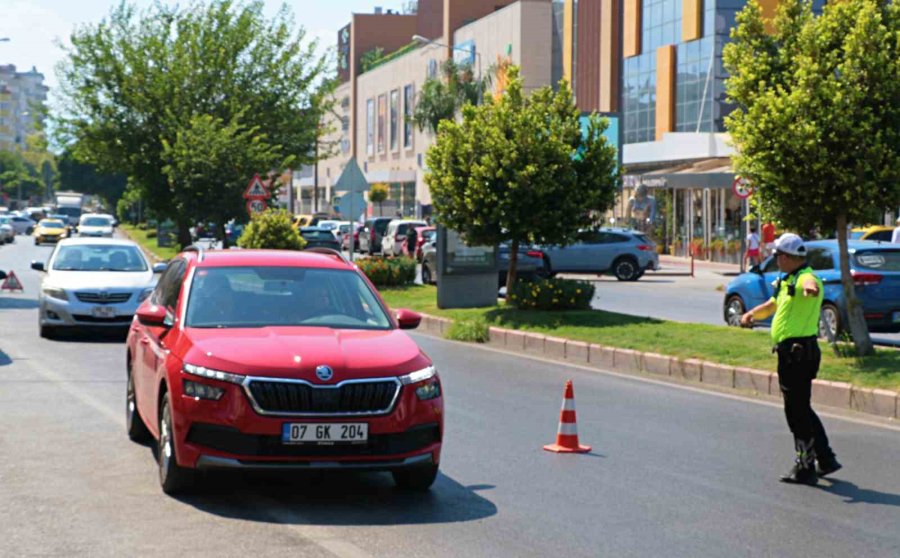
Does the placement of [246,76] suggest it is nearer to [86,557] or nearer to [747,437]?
[747,437]

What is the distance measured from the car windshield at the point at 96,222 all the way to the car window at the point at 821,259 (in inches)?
2281

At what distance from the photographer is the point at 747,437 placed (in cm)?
1171

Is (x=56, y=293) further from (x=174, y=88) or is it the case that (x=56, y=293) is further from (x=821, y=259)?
(x=174, y=88)

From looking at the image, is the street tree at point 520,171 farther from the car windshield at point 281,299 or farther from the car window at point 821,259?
the car windshield at point 281,299

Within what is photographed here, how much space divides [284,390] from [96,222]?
69321 millimetres

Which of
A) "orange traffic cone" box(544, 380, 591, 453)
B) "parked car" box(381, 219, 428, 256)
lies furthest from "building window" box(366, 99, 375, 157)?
"orange traffic cone" box(544, 380, 591, 453)

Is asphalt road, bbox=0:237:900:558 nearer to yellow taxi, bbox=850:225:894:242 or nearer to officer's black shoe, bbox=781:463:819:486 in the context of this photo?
officer's black shoe, bbox=781:463:819:486

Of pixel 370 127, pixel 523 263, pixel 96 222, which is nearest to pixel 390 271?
pixel 523 263

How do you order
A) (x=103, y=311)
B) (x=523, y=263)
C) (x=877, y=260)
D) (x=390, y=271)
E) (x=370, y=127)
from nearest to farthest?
(x=103, y=311)
(x=877, y=260)
(x=390, y=271)
(x=523, y=263)
(x=370, y=127)

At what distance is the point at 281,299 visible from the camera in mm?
9461

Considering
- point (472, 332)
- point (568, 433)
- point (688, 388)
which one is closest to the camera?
point (568, 433)

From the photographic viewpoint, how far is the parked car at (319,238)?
43312mm

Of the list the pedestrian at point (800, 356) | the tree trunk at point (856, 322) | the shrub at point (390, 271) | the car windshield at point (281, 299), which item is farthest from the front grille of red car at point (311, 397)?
the shrub at point (390, 271)

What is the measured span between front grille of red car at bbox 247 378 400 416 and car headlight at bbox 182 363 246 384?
84 millimetres
